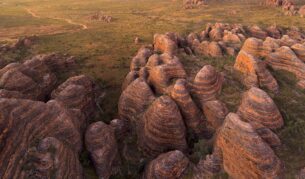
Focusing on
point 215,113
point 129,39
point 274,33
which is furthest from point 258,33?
point 215,113

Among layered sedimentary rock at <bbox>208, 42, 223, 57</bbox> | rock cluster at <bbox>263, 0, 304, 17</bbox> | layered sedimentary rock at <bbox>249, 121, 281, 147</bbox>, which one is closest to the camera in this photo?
layered sedimentary rock at <bbox>249, 121, 281, 147</bbox>

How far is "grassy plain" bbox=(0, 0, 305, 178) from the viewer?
90.3 feet

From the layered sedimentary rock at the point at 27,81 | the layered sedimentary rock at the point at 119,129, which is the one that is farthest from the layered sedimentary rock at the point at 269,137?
the layered sedimentary rock at the point at 27,81

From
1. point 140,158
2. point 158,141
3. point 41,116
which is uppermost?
point 41,116

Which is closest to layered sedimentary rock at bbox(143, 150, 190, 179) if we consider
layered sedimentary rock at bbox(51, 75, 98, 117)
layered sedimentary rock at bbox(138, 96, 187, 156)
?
layered sedimentary rock at bbox(138, 96, 187, 156)

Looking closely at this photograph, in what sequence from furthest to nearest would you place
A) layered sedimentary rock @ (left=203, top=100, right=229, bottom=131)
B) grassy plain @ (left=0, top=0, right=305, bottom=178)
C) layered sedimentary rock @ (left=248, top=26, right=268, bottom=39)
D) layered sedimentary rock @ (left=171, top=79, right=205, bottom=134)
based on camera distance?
layered sedimentary rock @ (left=248, top=26, right=268, bottom=39)
layered sedimentary rock @ (left=171, top=79, right=205, bottom=134)
grassy plain @ (left=0, top=0, right=305, bottom=178)
layered sedimentary rock @ (left=203, top=100, right=229, bottom=131)

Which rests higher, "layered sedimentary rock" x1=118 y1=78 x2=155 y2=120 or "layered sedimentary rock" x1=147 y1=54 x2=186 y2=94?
"layered sedimentary rock" x1=147 y1=54 x2=186 y2=94

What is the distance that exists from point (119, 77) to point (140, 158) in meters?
24.6

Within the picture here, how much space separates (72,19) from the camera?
112625 mm

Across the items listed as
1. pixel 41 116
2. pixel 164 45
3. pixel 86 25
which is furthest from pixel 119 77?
pixel 86 25

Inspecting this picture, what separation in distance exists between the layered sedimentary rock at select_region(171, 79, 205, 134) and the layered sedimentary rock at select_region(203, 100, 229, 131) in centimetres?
94

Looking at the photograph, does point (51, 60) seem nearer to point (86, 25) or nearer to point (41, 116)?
point (41, 116)

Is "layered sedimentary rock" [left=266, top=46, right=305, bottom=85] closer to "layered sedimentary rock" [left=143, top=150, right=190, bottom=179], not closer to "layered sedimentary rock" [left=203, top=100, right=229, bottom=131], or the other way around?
"layered sedimentary rock" [left=203, top=100, right=229, bottom=131]

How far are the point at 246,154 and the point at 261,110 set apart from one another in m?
7.03
